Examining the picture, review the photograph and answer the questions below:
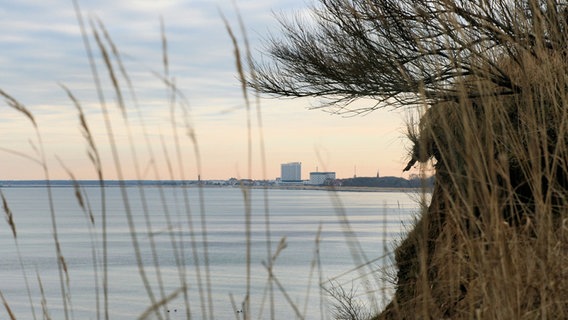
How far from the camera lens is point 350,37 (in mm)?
11258

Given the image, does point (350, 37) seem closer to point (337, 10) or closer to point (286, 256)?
point (337, 10)

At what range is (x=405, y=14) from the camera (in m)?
10.2

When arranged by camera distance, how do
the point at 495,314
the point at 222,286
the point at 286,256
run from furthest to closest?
the point at 286,256 → the point at 222,286 → the point at 495,314

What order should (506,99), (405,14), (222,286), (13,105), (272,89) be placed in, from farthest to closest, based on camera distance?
(222,286) → (272,89) → (405,14) → (506,99) → (13,105)

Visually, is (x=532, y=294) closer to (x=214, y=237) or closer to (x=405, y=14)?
(x=405, y=14)

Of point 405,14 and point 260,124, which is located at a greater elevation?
point 405,14

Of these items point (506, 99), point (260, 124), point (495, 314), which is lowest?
point (495, 314)

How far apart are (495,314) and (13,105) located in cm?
137

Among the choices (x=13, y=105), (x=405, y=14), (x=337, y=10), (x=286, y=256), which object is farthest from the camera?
(x=286, y=256)

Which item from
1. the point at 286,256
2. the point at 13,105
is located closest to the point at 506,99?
the point at 13,105

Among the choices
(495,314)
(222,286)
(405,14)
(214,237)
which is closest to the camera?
(495,314)

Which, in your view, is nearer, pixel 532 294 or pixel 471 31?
pixel 532 294

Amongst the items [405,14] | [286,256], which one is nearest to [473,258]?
[405,14]

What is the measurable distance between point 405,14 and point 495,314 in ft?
28.2
